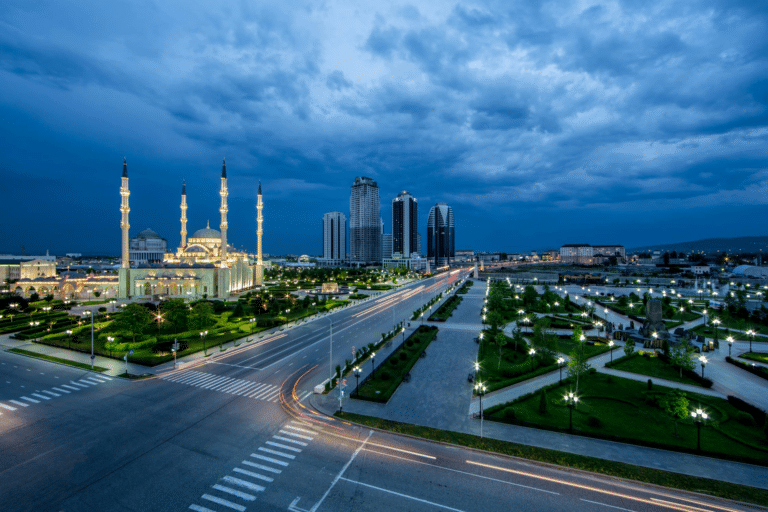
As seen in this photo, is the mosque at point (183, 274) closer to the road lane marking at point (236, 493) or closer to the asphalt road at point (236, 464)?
the asphalt road at point (236, 464)

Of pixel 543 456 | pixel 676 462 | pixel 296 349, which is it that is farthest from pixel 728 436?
pixel 296 349

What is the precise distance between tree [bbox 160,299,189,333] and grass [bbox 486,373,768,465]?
38920 millimetres

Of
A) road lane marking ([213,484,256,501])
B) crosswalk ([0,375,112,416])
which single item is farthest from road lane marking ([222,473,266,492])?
crosswalk ([0,375,112,416])

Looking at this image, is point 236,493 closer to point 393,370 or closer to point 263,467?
point 263,467

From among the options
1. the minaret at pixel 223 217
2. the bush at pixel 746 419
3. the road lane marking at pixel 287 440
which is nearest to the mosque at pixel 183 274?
the minaret at pixel 223 217

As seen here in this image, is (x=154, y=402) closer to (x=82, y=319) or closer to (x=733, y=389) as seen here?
(x=82, y=319)

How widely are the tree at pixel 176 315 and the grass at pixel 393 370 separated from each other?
27.7 m

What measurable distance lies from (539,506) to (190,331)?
43.9 metres

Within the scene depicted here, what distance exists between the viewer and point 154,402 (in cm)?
2436

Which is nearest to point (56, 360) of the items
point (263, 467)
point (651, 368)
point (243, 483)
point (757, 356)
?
point (263, 467)

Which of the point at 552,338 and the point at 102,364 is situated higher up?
the point at 552,338

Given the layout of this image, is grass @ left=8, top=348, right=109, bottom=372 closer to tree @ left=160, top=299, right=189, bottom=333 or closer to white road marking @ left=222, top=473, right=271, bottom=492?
tree @ left=160, top=299, right=189, bottom=333

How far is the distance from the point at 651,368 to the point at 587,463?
70.0ft

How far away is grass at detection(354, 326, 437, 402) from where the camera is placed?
2577 centimetres
